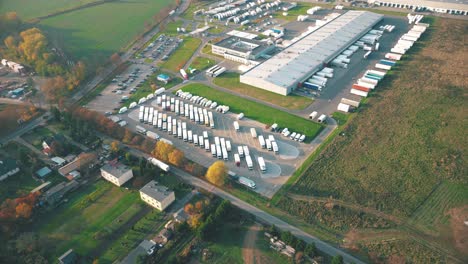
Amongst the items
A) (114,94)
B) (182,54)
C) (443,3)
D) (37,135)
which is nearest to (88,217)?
(37,135)

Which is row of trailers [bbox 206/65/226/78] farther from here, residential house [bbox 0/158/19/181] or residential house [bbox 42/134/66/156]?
residential house [bbox 0/158/19/181]

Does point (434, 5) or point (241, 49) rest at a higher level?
point (241, 49)

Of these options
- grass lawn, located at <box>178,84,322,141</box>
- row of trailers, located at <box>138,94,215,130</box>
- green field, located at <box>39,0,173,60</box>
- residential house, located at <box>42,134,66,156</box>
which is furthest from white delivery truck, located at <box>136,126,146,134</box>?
green field, located at <box>39,0,173,60</box>

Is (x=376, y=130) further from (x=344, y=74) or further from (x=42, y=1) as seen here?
(x=42, y=1)

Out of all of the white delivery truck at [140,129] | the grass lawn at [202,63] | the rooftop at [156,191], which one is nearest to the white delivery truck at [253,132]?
the rooftop at [156,191]

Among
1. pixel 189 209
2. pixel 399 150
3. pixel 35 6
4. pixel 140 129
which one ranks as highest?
pixel 35 6

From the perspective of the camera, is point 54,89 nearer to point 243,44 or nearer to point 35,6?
point 243,44
